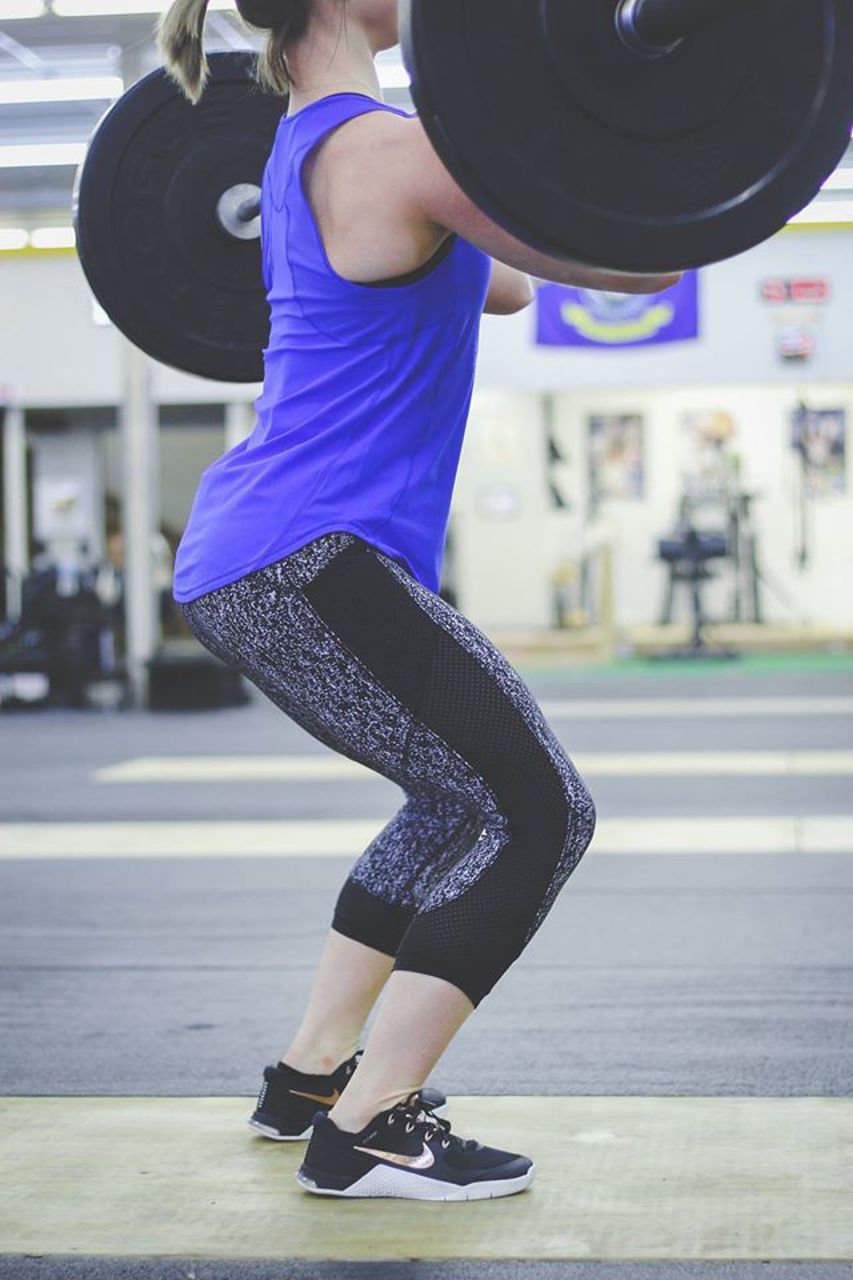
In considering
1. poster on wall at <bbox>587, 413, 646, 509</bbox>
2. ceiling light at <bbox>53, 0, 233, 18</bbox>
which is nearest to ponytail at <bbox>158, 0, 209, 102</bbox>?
ceiling light at <bbox>53, 0, 233, 18</bbox>

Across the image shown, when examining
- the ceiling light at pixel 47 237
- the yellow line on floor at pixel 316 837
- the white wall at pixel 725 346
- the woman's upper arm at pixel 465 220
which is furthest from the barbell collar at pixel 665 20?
the white wall at pixel 725 346

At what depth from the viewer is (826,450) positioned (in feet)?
43.7

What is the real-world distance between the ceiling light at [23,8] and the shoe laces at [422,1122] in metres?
7.46

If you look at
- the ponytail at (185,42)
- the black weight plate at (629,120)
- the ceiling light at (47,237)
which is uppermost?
the ceiling light at (47,237)

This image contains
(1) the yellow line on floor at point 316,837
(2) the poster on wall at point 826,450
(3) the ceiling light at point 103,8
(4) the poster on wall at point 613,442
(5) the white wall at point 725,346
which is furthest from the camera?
(4) the poster on wall at point 613,442

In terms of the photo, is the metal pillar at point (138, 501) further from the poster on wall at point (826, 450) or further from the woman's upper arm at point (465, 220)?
the woman's upper arm at point (465, 220)

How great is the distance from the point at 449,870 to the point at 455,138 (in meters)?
0.90

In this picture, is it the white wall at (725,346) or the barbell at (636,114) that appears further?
the white wall at (725,346)

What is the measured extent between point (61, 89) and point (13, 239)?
8.69 feet

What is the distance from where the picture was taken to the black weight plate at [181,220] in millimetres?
2328

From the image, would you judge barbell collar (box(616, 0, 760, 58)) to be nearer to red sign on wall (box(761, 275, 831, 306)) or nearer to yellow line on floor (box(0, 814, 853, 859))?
yellow line on floor (box(0, 814, 853, 859))

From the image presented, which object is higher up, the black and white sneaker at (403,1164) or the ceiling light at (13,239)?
the ceiling light at (13,239)

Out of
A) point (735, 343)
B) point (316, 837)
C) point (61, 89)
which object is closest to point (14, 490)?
point (61, 89)

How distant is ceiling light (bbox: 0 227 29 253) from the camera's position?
470 inches
